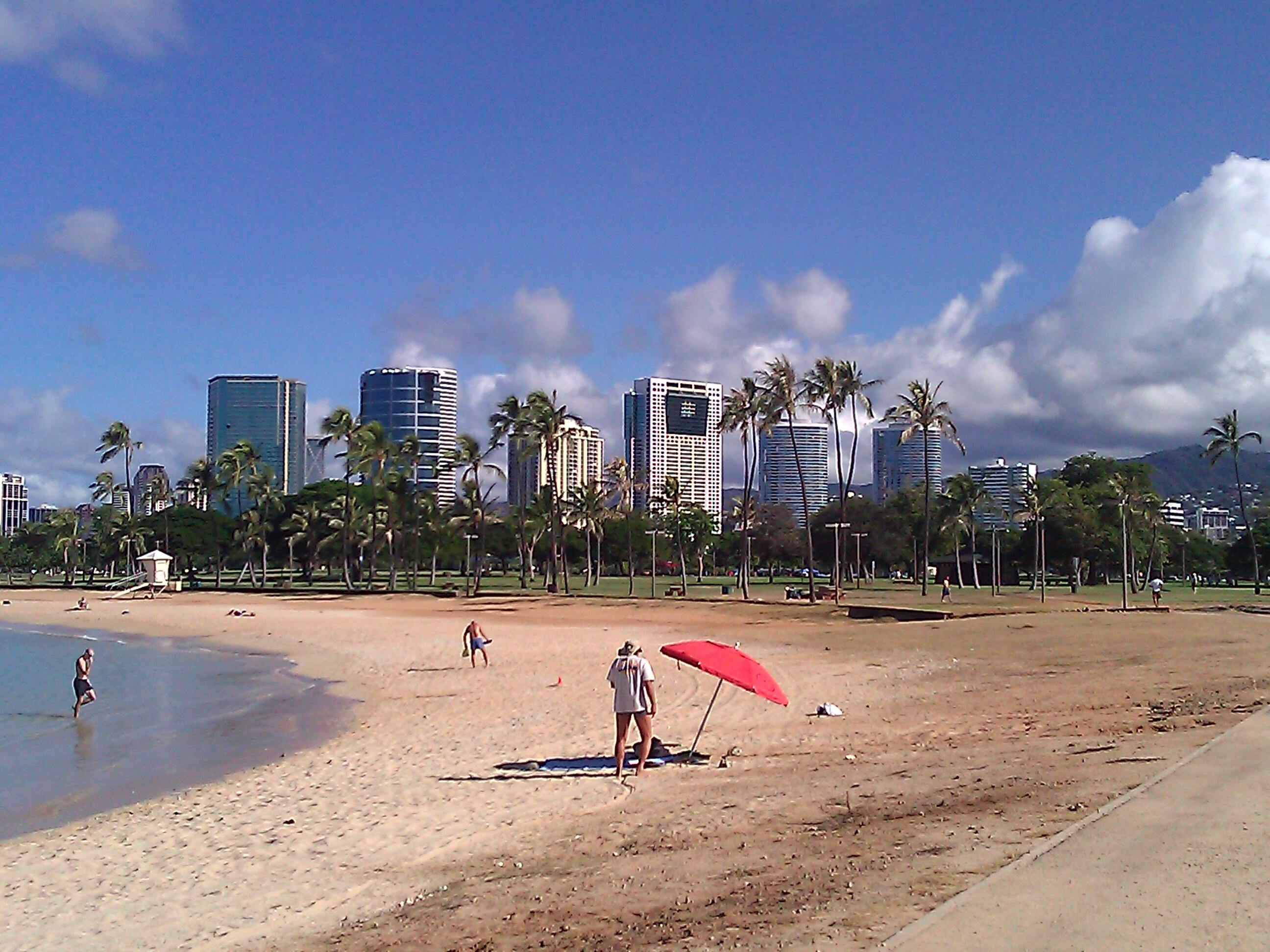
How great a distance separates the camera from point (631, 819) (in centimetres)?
975

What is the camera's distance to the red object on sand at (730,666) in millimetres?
Result: 11305

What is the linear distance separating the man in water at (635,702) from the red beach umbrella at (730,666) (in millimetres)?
396

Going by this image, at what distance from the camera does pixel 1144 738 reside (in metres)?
11.1

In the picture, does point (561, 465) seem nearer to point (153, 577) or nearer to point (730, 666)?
point (153, 577)

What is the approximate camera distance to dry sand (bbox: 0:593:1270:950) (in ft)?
22.2

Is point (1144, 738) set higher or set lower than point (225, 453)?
lower

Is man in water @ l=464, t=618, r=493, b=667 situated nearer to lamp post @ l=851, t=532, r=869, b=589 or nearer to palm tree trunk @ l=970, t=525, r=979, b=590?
lamp post @ l=851, t=532, r=869, b=589

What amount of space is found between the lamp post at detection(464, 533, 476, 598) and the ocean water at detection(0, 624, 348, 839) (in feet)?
98.1

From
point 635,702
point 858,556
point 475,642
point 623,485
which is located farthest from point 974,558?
point 635,702

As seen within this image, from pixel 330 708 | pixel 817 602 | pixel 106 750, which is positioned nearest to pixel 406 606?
pixel 817 602

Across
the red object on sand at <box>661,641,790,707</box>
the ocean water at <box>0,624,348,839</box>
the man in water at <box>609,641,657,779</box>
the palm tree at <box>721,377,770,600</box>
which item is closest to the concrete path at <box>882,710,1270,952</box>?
the red object on sand at <box>661,641,790,707</box>

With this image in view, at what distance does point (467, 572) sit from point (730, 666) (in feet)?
290

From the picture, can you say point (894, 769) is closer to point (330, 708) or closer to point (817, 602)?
point (330, 708)

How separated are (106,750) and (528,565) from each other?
8097 cm
